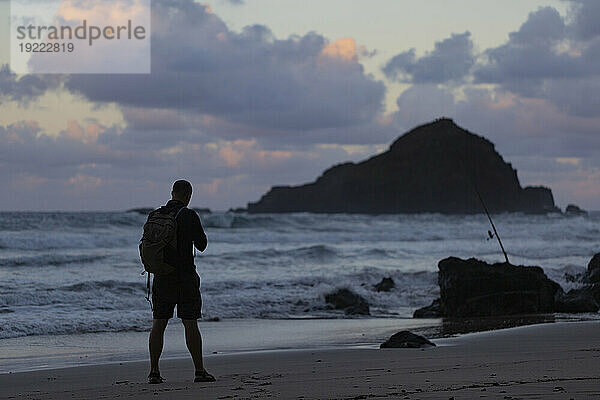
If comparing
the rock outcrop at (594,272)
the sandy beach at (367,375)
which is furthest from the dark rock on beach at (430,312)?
the rock outcrop at (594,272)

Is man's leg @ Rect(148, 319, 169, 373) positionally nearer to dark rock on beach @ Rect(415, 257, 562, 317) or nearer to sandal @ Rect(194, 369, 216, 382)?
sandal @ Rect(194, 369, 216, 382)

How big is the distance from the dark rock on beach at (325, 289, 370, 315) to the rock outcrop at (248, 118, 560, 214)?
73.2m

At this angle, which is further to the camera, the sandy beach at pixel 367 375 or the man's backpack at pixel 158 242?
the man's backpack at pixel 158 242

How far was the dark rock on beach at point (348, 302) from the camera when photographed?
14188 mm

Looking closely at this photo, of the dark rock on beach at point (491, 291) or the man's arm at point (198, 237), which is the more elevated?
the man's arm at point (198, 237)

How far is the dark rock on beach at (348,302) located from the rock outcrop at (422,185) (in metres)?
73.2

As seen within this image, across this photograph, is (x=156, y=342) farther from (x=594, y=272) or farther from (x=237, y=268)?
(x=237, y=268)

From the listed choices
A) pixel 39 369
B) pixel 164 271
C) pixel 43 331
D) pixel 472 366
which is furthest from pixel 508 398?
Answer: pixel 43 331

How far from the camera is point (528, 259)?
27547mm

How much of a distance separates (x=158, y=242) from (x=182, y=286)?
403 mm

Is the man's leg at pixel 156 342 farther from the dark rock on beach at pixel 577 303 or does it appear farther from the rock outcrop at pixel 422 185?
the rock outcrop at pixel 422 185

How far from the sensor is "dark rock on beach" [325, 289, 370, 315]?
1419cm

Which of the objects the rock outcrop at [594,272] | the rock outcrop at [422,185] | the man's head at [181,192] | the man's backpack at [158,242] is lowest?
the rock outcrop at [594,272]

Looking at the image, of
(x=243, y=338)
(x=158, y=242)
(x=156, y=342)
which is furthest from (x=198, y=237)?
(x=243, y=338)
